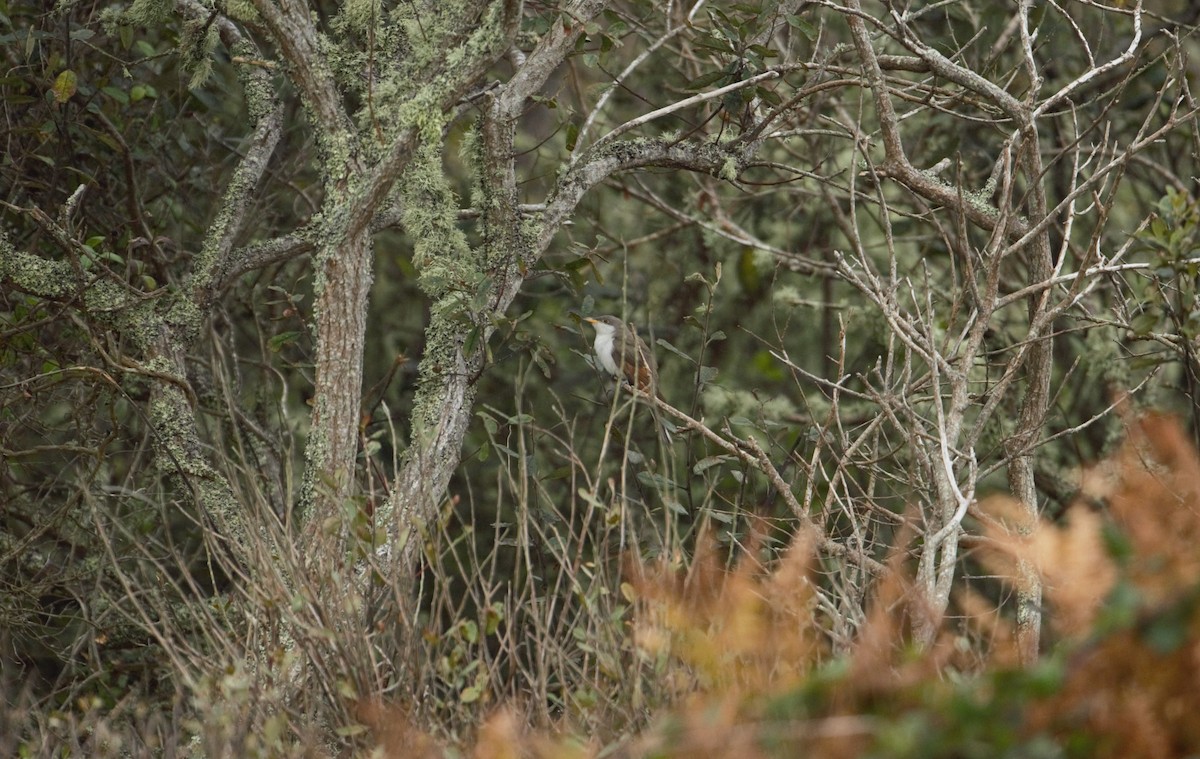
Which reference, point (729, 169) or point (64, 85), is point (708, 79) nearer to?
point (729, 169)

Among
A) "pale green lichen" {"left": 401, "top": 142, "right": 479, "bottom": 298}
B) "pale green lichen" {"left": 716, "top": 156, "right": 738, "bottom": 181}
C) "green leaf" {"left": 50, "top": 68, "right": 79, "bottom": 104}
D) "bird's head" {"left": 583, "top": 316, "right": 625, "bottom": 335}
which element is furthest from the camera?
"bird's head" {"left": 583, "top": 316, "right": 625, "bottom": 335}

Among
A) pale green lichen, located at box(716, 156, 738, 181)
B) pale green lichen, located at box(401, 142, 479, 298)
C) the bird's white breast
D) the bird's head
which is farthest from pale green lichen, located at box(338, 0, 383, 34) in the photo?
the bird's head

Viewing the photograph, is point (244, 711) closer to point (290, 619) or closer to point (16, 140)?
point (290, 619)

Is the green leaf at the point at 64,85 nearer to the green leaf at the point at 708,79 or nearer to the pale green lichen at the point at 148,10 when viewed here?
the pale green lichen at the point at 148,10

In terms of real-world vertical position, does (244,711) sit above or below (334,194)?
below

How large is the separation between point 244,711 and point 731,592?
921 mm

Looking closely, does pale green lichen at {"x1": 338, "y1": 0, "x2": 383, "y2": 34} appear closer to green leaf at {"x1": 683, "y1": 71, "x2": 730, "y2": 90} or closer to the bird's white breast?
green leaf at {"x1": 683, "y1": 71, "x2": 730, "y2": 90}

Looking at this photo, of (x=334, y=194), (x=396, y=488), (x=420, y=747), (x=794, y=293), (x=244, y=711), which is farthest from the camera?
(x=794, y=293)

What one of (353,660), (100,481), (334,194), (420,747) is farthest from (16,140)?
(420,747)

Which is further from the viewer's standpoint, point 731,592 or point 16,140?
point 16,140

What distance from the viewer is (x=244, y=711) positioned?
7.55ft

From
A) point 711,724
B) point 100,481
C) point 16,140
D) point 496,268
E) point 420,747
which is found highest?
point 16,140

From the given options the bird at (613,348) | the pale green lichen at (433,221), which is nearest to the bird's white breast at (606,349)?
the bird at (613,348)

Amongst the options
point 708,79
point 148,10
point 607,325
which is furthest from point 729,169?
point 607,325
